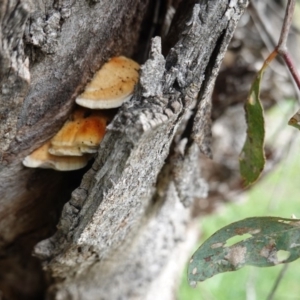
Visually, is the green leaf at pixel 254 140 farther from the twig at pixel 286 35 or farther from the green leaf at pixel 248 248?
the green leaf at pixel 248 248

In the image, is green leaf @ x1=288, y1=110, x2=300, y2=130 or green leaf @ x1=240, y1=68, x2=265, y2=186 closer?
green leaf @ x1=288, y1=110, x2=300, y2=130

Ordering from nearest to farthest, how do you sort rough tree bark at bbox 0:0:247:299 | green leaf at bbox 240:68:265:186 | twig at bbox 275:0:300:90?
rough tree bark at bbox 0:0:247:299 → twig at bbox 275:0:300:90 → green leaf at bbox 240:68:265:186

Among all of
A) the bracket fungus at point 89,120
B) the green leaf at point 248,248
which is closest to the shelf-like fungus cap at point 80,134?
the bracket fungus at point 89,120

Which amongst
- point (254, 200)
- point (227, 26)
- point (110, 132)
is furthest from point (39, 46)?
point (254, 200)

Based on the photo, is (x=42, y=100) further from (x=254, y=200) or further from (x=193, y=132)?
(x=254, y=200)

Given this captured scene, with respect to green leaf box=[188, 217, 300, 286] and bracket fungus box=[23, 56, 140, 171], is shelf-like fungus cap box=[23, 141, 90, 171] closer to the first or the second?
bracket fungus box=[23, 56, 140, 171]

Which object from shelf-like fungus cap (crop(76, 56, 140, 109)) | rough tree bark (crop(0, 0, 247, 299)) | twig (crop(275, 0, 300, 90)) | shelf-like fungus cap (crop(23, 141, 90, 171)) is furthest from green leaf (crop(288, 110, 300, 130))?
shelf-like fungus cap (crop(23, 141, 90, 171))

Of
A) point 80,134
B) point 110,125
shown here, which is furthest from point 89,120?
point 110,125
